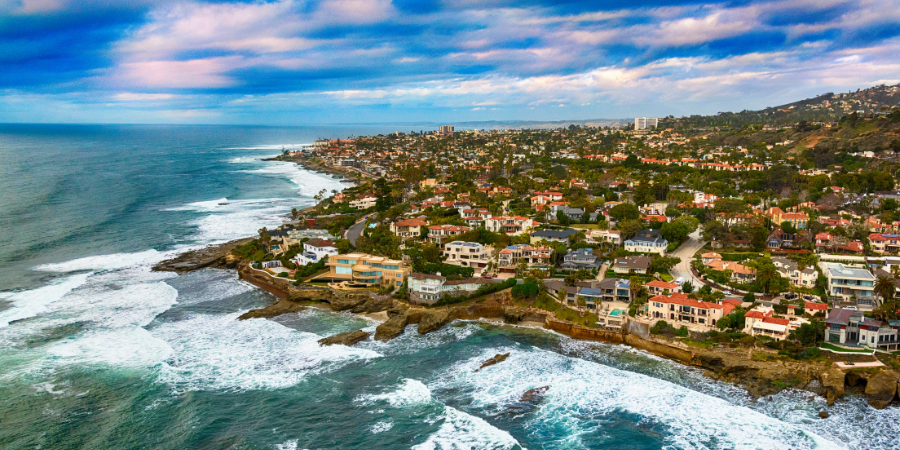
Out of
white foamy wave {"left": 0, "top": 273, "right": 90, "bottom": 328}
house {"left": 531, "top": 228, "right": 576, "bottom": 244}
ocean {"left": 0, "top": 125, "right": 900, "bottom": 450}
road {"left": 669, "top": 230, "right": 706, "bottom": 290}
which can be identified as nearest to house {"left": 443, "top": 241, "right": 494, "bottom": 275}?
house {"left": 531, "top": 228, "right": 576, "bottom": 244}

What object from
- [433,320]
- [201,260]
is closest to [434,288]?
[433,320]

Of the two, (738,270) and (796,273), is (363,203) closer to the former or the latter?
(738,270)

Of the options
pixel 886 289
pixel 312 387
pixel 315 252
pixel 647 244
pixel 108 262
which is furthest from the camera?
pixel 108 262

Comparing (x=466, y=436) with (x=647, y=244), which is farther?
(x=647, y=244)

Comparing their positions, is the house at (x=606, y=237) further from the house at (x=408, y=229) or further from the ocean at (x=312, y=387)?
the ocean at (x=312, y=387)

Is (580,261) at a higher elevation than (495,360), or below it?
higher

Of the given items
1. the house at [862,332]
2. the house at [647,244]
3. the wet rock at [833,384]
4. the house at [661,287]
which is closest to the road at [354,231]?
the house at [647,244]

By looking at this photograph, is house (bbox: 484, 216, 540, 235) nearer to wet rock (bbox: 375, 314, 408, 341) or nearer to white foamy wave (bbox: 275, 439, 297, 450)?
wet rock (bbox: 375, 314, 408, 341)
